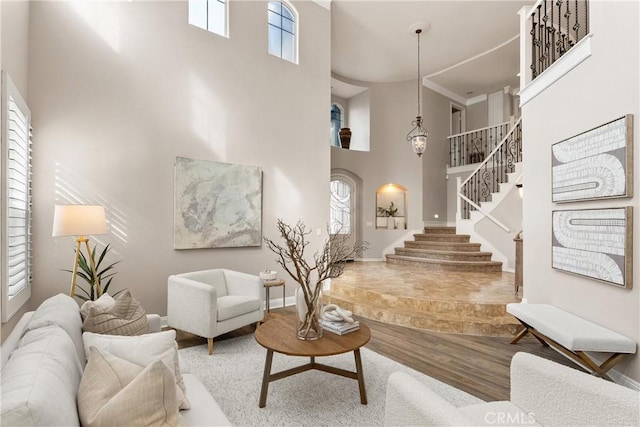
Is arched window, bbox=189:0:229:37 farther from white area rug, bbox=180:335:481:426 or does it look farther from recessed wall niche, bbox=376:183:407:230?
recessed wall niche, bbox=376:183:407:230

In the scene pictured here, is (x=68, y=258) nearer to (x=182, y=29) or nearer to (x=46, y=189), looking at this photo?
(x=46, y=189)

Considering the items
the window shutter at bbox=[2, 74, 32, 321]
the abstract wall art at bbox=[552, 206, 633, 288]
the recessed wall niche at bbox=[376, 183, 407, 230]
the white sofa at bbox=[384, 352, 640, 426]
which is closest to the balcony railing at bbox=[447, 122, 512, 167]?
the recessed wall niche at bbox=[376, 183, 407, 230]

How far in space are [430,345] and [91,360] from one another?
3.15 m

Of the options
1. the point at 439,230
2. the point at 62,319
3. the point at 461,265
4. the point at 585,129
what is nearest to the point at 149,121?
A: the point at 62,319

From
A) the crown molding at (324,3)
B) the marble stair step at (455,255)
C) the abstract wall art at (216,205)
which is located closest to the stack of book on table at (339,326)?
the abstract wall art at (216,205)

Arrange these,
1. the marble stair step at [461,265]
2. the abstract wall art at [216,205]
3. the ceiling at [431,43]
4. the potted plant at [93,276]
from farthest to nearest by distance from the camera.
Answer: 1. the marble stair step at [461,265]
2. the ceiling at [431,43]
3. the abstract wall art at [216,205]
4. the potted plant at [93,276]

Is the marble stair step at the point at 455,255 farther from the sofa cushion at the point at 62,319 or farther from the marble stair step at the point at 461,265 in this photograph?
the sofa cushion at the point at 62,319

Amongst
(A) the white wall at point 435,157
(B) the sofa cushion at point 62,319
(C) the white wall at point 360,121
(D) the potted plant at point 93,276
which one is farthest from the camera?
(A) the white wall at point 435,157

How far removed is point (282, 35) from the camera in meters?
5.36

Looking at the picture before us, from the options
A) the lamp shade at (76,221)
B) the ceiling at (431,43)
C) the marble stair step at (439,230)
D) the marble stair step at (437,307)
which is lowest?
the marble stair step at (437,307)

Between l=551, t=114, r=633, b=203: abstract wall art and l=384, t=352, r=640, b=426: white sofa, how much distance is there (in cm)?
179

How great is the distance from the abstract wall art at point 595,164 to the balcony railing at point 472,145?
5625 mm

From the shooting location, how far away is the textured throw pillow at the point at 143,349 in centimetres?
152

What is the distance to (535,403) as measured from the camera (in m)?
1.55
